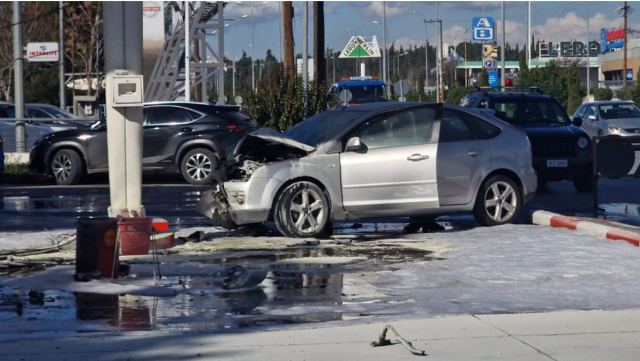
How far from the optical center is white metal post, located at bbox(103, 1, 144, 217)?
39.4 feet

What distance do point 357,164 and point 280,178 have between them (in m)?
0.96

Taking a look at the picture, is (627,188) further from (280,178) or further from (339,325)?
(339,325)

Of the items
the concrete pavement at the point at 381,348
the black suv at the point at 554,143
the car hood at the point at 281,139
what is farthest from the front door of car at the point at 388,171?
the black suv at the point at 554,143

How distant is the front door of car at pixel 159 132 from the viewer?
20.7m

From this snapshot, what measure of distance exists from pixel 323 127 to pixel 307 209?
128 cm

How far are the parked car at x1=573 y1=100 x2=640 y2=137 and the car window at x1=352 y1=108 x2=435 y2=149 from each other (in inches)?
842

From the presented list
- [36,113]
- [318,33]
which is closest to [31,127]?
[36,113]

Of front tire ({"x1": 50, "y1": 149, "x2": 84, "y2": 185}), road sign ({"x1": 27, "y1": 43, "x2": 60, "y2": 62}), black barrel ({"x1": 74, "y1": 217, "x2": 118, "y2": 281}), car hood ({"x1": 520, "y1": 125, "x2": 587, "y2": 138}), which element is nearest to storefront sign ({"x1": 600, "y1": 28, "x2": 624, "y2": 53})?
road sign ({"x1": 27, "y1": 43, "x2": 60, "y2": 62})

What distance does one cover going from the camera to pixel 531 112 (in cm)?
2016

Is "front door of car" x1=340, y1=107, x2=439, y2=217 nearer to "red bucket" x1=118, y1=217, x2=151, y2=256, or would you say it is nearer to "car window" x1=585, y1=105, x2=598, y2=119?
"red bucket" x1=118, y1=217, x2=151, y2=256

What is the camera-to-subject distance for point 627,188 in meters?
19.5

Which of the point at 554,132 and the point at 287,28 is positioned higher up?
the point at 287,28

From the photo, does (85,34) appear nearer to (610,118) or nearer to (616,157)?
(610,118)

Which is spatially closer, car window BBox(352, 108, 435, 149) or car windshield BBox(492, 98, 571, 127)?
car window BBox(352, 108, 435, 149)
